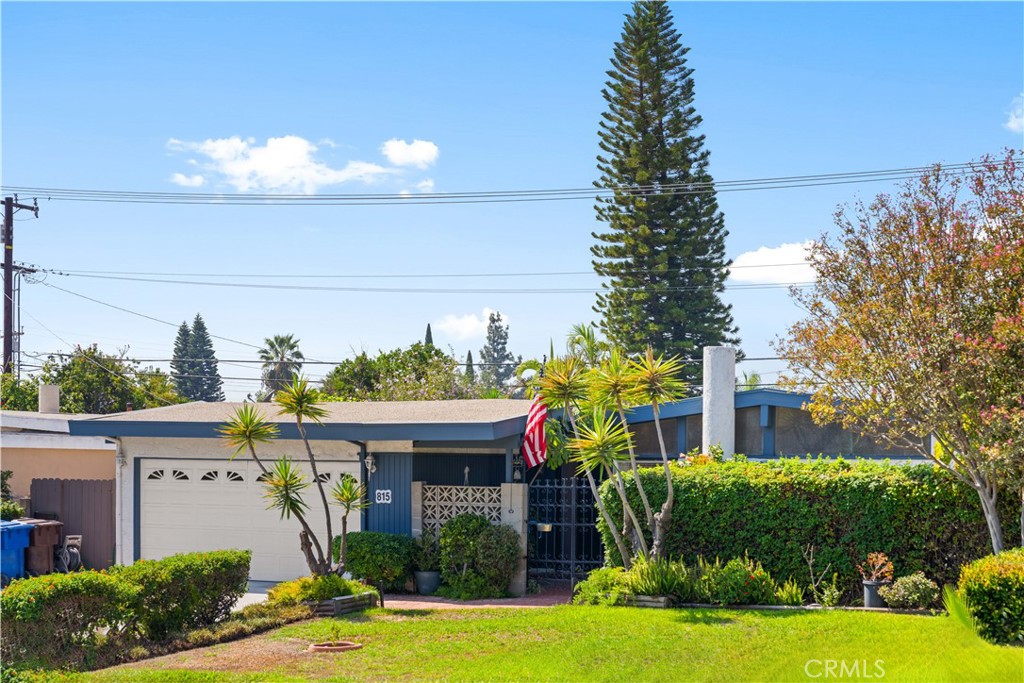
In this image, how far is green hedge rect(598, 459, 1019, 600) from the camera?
1317 cm

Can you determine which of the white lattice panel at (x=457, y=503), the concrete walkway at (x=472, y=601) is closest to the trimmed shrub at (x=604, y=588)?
the concrete walkway at (x=472, y=601)

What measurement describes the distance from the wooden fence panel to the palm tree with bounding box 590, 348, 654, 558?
10.5m

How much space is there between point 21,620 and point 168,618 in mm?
2096

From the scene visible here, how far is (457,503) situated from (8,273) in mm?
29227

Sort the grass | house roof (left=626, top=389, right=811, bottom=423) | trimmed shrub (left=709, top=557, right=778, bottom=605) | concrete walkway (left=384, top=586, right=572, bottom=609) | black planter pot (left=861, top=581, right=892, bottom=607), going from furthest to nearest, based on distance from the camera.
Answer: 1. house roof (left=626, top=389, right=811, bottom=423)
2. concrete walkway (left=384, top=586, right=572, bottom=609)
3. trimmed shrub (left=709, top=557, right=778, bottom=605)
4. black planter pot (left=861, top=581, right=892, bottom=607)
5. the grass

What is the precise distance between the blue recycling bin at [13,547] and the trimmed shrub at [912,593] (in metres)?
14.6

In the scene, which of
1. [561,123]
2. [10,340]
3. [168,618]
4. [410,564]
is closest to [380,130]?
[561,123]

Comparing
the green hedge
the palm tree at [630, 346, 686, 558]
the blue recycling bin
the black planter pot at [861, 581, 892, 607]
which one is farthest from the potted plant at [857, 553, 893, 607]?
the blue recycling bin

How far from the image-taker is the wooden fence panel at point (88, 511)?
20031 mm

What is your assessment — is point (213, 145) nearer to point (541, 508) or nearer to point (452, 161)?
point (452, 161)

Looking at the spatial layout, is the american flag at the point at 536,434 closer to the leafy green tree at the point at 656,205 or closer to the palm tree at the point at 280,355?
the leafy green tree at the point at 656,205

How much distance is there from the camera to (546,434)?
1758 centimetres

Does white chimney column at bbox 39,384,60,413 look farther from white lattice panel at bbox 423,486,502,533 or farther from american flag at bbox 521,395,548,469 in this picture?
american flag at bbox 521,395,548,469

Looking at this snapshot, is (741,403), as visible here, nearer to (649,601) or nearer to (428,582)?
(428,582)
